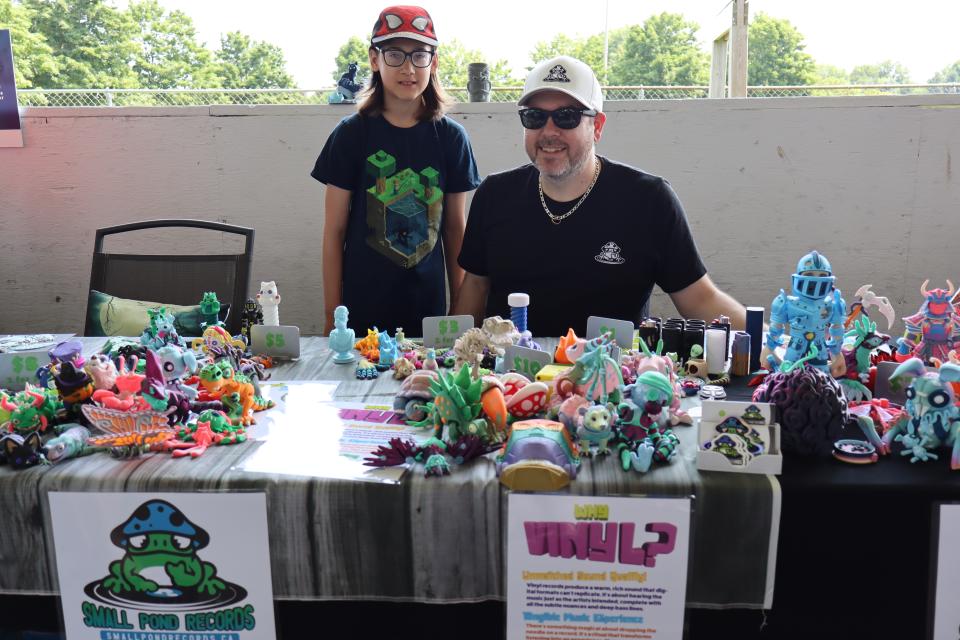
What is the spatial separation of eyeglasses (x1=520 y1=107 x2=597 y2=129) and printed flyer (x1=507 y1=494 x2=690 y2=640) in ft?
3.99

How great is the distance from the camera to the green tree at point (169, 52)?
22422 millimetres

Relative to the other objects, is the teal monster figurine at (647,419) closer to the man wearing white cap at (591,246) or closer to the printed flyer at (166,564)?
the printed flyer at (166,564)

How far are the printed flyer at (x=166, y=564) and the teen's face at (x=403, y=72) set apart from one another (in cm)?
147

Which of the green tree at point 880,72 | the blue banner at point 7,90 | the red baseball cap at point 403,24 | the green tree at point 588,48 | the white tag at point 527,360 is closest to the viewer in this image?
the white tag at point 527,360

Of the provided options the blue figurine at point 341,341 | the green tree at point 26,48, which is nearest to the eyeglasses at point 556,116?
the blue figurine at point 341,341

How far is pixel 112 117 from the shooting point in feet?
11.6

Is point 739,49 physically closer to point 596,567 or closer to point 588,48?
point 596,567

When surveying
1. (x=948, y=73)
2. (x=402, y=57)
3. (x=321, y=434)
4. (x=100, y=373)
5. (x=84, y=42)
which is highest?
(x=84, y=42)

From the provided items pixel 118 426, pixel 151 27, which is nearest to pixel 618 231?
pixel 118 426

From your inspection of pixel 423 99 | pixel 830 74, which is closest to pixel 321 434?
pixel 423 99

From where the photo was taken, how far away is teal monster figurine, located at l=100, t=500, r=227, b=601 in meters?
1.06

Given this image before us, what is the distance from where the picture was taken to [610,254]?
2115mm

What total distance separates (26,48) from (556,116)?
19.6 meters

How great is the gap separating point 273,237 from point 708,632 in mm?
3063
